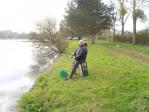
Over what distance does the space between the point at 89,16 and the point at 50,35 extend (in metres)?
6.22

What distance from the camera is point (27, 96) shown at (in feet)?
44.1

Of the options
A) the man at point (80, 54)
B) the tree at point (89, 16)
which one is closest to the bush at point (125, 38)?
the tree at point (89, 16)

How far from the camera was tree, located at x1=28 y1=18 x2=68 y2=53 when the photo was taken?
42.4 m

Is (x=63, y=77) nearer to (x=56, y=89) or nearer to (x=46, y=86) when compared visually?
(x=46, y=86)

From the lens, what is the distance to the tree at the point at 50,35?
139ft

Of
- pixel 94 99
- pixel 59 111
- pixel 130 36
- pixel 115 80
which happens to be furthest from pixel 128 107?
pixel 130 36

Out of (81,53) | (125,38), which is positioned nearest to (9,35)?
(125,38)

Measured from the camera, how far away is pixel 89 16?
44.7 meters

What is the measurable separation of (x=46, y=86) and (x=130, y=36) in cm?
3551

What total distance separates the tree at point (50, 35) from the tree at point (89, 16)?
3520 mm

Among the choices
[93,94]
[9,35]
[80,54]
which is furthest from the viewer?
[9,35]

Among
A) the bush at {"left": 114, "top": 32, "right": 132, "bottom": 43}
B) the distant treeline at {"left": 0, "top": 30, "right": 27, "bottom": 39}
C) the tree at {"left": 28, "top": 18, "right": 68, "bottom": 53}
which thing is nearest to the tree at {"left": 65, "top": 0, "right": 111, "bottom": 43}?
the tree at {"left": 28, "top": 18, "right": 68, "bottom": 53}

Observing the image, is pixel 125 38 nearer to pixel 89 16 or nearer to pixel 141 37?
pixel 141 37

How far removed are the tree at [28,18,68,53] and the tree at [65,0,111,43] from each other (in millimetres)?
3520
